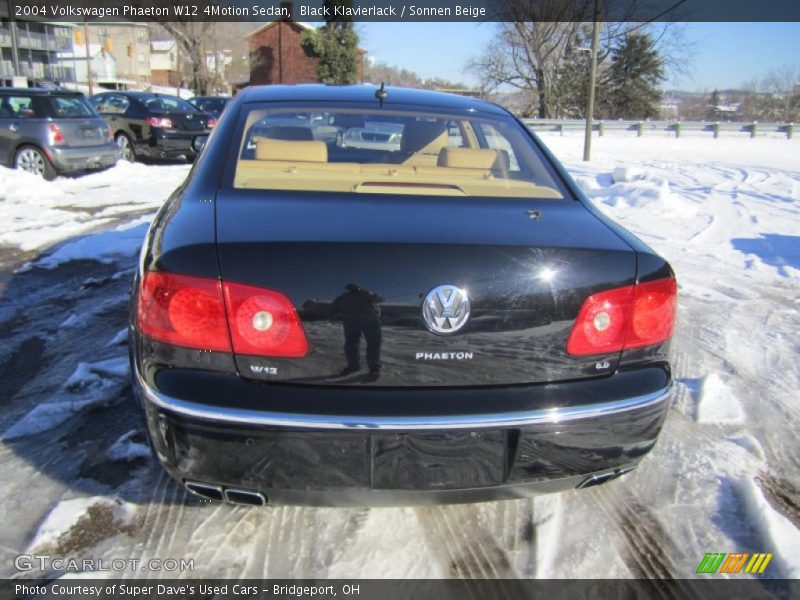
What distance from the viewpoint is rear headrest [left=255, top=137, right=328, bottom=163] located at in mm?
2822

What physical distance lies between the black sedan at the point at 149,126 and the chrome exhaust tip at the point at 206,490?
39.8 feet

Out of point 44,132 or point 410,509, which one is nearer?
point 410,509

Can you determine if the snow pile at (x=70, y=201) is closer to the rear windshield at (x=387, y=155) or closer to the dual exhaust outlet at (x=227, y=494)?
the rear windshield at (x=387, y=155)

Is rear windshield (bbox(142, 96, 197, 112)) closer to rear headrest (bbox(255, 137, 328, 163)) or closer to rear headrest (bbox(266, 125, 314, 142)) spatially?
rear headrest (bbox(266, 125, 314, 142))

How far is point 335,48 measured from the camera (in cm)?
4466

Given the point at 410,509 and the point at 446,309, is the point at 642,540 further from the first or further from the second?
the point at 446,309

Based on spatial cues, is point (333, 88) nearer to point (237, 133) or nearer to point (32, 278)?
point (237, 133)

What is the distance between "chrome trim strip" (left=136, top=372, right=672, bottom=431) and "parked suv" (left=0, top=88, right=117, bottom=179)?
9.81 metres

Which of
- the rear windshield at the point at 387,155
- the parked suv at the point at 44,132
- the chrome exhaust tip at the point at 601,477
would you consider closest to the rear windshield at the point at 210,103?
the parked suv at the point at 44,132

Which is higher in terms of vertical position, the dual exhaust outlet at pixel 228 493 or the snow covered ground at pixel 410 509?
the dual exhaust outlet at pixel 228 493

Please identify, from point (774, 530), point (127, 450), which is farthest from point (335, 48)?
point (774, 530)

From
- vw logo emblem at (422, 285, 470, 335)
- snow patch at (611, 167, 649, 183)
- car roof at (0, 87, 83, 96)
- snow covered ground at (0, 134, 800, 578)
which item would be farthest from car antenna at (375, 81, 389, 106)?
car roof at (0, 87, 83, 96)

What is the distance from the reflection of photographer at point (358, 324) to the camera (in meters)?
1.81

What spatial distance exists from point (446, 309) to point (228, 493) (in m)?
0.85
